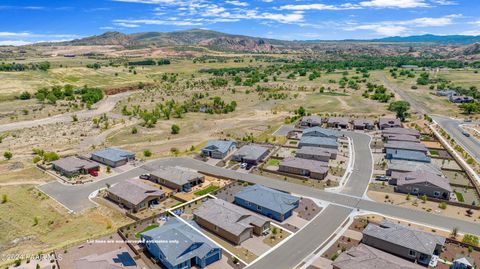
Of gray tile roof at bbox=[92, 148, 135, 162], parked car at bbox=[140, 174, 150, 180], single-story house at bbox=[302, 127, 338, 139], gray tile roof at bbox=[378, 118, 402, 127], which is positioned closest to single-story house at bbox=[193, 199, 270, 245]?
parked car at bbox=[140, 174, 150, 180]

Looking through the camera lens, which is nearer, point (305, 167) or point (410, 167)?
point (410, 167)

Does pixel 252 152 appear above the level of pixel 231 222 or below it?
above

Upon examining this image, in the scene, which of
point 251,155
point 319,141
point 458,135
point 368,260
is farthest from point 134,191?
point 458,135

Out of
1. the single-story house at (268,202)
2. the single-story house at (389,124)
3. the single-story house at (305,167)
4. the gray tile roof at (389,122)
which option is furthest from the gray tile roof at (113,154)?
the gray tile roof at (389,122)

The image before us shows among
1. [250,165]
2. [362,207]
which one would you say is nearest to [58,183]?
[250,165]

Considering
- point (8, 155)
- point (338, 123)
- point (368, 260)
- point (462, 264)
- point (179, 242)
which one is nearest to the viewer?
point (368, 260)

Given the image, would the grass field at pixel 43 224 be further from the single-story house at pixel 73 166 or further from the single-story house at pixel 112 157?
the single-story house at pixel 112 157

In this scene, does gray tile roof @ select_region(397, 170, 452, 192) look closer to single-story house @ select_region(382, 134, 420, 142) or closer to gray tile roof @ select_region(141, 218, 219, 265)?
single-story house @ select_region(382, 134, 420, 142)

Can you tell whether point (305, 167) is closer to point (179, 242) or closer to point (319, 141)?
point (319, 141)
